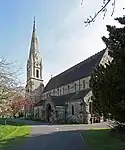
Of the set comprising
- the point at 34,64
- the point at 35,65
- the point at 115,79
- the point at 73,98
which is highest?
the point at 34,64

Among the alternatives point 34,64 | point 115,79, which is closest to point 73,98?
point 34,64

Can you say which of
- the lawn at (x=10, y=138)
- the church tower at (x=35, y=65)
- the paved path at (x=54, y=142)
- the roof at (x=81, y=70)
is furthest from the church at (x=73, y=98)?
the paved path at (x=54, y=142)

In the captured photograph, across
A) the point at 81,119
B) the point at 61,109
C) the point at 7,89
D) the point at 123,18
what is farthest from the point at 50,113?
the point at 123,18

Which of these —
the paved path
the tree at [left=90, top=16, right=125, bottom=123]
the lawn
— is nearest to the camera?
the tree at [left=90, top=16, right=125, bottom=123]

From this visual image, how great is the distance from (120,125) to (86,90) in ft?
105

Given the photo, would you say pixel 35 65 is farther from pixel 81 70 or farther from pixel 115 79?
pixel 115 79

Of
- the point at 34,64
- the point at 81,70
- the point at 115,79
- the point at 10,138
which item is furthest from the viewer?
the point at 34,64

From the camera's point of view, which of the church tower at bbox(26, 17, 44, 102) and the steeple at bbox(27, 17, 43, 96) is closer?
the church tower at bbox(26, 17, 44, 102)

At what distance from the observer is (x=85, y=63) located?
57625 mm

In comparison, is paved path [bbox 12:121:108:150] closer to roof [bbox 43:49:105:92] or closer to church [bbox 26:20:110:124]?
church [bbox 26:20:110:124]

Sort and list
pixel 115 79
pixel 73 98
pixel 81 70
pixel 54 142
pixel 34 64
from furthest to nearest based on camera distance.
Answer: pixel 34 64
pixel 81 70
pixel 73 98
pixel 54 142
pixel 115 79

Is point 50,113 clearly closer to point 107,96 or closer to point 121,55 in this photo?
point 107,96

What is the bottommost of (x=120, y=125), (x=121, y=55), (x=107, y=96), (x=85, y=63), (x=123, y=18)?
(x=120, y=125)

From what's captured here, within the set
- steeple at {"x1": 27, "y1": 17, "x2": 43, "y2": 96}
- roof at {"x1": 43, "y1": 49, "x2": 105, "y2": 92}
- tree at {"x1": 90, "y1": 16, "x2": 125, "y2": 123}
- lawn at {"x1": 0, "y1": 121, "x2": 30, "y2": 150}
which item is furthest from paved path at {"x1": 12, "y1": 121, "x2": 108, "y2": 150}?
steeple at {"x1": 27, "y1": 17, "x2": 43, "y2": 96}
